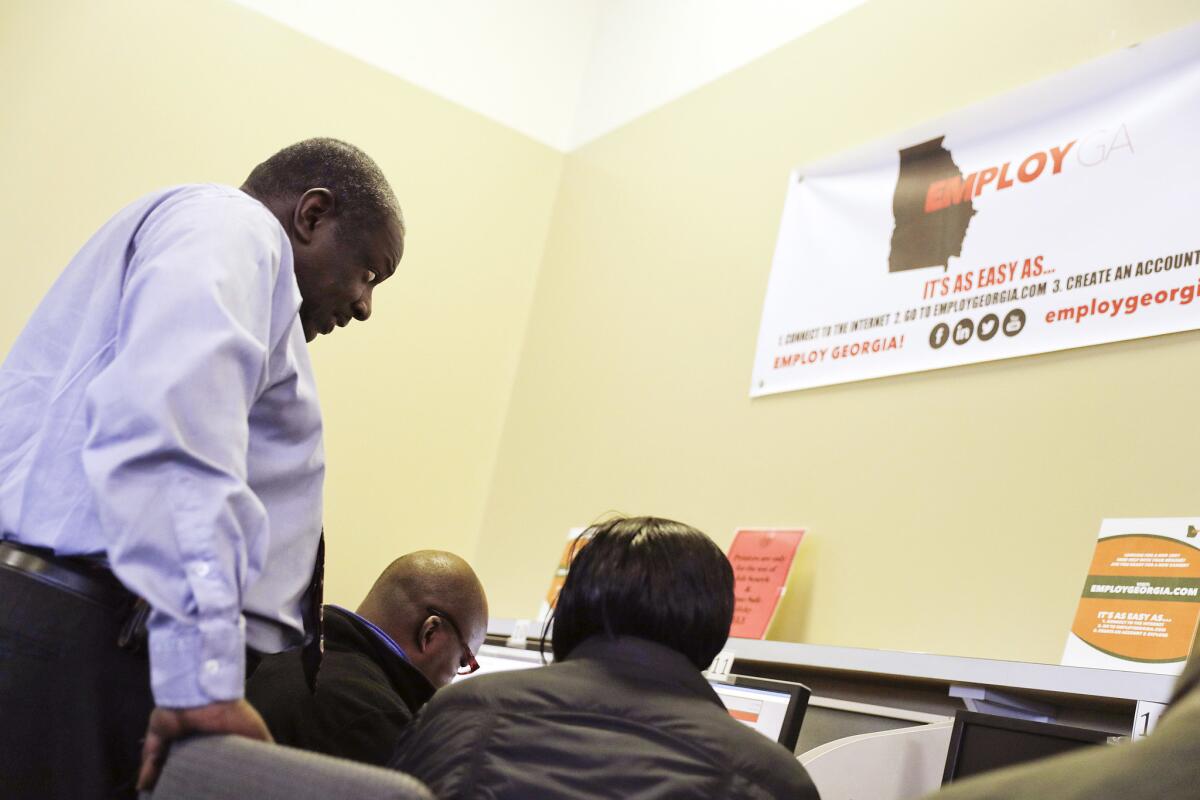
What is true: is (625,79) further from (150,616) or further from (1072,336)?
(150,616)

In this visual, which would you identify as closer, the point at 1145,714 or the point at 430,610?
the point at 1145,714

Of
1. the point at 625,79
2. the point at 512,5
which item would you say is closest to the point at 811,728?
the point at 625,79

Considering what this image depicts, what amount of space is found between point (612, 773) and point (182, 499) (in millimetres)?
485

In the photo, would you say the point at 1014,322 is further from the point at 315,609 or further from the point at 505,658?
the point at 315,609

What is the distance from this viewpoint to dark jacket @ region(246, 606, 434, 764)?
173 centimetres

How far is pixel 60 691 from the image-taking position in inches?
47.6

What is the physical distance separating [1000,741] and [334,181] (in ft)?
4.38

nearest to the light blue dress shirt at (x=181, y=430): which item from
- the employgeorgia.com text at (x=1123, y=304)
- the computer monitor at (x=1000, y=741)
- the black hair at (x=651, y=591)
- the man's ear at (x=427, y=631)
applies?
the black hair at (x=651, y=591)

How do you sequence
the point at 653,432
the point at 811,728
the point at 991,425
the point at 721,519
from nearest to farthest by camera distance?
1. the point at 811,728
2. the point at 991,425
3. the point at 721,519
4. the point at 653,432

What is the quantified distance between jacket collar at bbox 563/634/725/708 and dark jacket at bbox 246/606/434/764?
57cm

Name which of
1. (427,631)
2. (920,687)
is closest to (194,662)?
(427,631)

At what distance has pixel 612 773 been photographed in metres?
1.17

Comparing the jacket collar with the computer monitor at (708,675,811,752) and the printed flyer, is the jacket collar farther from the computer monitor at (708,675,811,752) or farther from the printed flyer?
the printed flyer

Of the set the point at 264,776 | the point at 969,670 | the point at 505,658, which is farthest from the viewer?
the point at 505,658
